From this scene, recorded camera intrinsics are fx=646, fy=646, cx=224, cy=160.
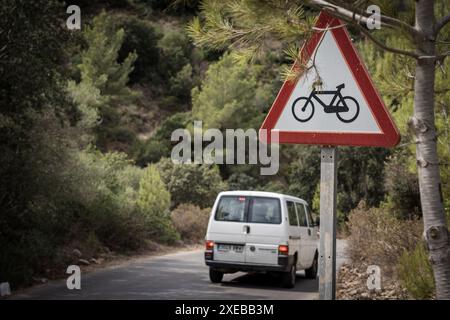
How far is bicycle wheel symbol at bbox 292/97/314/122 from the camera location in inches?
161

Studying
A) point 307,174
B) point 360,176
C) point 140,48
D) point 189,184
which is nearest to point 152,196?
point 189,184

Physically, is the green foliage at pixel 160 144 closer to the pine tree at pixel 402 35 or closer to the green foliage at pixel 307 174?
the green foliage at pixel 307 174

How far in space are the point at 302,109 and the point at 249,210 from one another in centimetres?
997

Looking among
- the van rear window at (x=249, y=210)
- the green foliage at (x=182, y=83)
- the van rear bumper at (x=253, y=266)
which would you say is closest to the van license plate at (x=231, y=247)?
the van rear bumper at (x=253, y=266)

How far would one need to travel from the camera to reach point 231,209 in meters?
14.1

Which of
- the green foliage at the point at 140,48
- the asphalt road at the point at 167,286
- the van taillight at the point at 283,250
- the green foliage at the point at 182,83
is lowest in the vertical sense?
the asphalt road at the point at 167,286

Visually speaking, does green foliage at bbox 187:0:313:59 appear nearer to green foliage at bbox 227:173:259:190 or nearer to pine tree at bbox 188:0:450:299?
pine tree at bbox 188:0:450:299

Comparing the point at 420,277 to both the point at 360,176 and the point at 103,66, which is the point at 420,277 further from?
the point at 103,66

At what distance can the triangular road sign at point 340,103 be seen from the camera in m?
3.96

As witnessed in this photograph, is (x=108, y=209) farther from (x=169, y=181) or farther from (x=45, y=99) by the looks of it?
(x=169, y=181)

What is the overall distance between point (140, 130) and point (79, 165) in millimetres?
36305

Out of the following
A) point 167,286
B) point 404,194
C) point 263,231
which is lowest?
point 167,286
